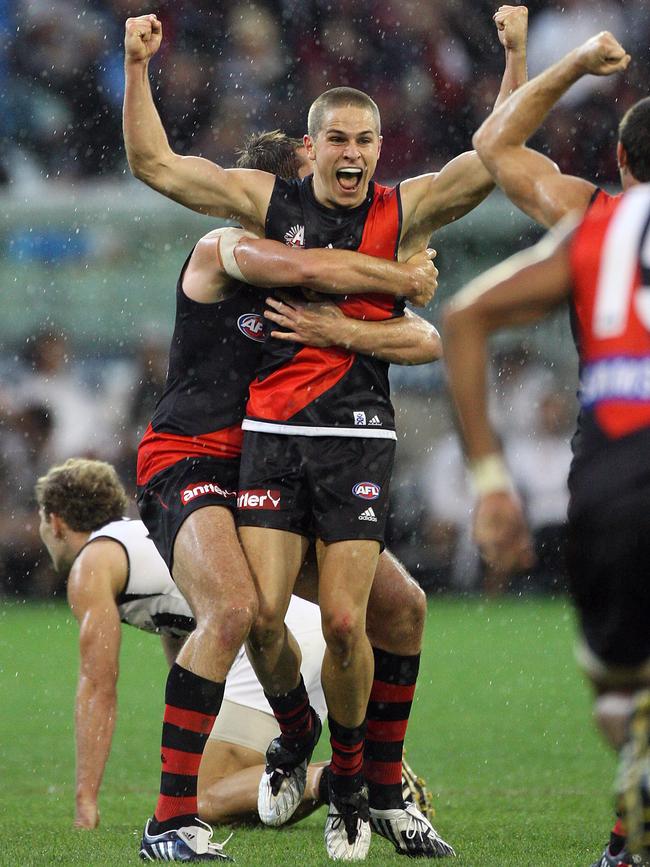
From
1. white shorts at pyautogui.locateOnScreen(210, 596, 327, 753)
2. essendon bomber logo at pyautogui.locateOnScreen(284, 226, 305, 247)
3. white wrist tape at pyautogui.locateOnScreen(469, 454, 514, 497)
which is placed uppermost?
essendon bomber logo at pyautogui.locateOnScreen(284, 226, 305, 247)

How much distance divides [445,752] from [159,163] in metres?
3.87

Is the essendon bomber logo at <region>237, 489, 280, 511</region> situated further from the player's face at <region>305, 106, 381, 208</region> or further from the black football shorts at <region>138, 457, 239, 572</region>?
the player's face at <region>305, 106, 381, 208</region>

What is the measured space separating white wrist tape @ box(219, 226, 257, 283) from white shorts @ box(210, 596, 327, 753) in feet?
5.75

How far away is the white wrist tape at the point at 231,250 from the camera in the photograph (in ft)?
16.0

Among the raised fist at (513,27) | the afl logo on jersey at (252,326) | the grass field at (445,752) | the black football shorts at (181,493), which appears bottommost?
the grass field at (445,752)

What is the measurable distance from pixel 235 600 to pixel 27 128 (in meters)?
11.2

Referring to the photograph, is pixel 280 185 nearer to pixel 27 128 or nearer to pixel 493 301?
pixel 493 301

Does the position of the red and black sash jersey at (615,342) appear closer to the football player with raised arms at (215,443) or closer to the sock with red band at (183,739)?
the football player with raised arms at (215,443)

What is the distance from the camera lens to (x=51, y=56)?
581 inches

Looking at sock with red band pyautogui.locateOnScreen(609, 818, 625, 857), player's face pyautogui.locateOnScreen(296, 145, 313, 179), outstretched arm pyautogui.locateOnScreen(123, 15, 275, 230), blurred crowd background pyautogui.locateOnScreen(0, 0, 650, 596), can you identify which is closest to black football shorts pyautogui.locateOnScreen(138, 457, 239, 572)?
outstretched arm pyautogui.locateOnScreen(123, 15, 275, 230)

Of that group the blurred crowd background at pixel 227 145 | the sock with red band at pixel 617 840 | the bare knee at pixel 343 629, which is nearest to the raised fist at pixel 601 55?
the bare knee at pixel 343 629

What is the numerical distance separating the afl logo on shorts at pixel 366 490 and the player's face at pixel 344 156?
3.28 ft

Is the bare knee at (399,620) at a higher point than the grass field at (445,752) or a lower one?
higher

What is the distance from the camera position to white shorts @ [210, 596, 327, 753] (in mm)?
5941
